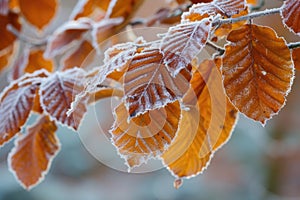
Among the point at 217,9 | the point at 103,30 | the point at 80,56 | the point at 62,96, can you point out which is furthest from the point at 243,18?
the point at 80,56

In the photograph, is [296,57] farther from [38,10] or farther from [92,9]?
[38,10]

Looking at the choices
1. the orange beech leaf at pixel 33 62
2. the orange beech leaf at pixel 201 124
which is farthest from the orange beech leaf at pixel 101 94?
the orange beech leaf at pixel 33 62

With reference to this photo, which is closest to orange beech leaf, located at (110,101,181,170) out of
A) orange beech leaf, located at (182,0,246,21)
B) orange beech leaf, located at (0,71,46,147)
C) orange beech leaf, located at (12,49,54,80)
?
orange beech leaf, located at (182,0,246,21)

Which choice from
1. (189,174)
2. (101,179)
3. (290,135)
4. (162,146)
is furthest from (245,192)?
Result: (162,146)

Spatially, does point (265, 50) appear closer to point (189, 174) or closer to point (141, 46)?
point (141, 46)

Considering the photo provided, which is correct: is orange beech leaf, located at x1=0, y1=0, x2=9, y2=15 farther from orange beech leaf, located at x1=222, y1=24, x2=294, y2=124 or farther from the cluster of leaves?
orange beech leaf, located at x1=222, y1=24, x2=294, y2=124

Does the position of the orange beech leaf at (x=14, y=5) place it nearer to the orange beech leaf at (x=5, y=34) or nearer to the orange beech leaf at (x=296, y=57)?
the orange beech leaf at (x=5, y=34)
